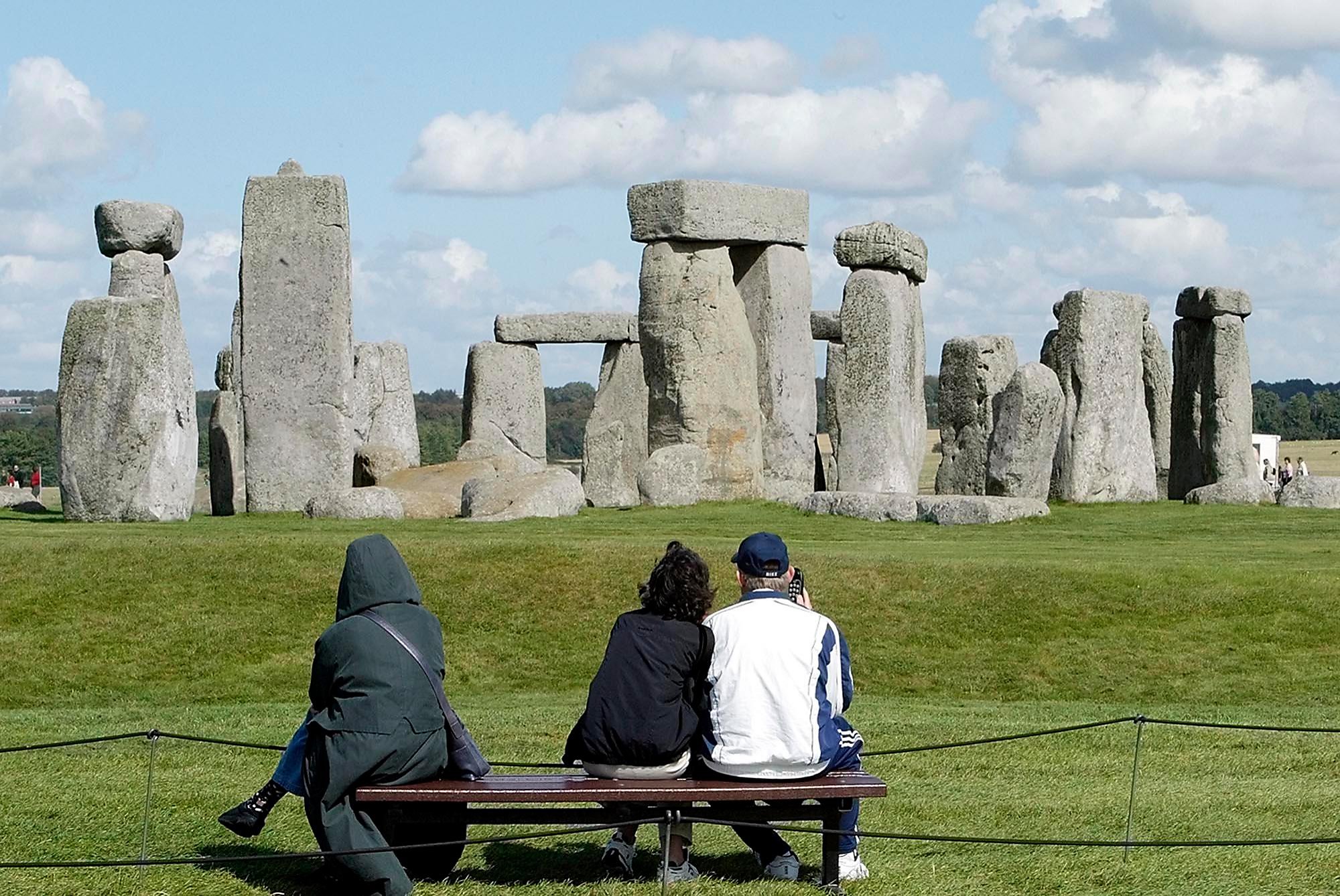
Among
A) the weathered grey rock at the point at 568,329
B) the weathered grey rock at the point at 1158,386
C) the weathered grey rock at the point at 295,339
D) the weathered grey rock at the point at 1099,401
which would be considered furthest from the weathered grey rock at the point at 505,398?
the weathered grey rock at the point at 1158,386

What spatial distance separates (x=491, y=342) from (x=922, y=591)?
1695cm

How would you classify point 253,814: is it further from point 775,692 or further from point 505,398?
point 505,398

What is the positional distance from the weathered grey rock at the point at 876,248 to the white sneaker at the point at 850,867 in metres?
16.7

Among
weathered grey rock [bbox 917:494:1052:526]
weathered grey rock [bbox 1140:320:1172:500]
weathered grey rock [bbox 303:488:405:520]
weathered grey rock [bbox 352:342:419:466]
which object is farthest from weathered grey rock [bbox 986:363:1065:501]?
weathered grey rock [bbox 352:342:419:466]

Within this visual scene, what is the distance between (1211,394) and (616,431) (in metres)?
8.70

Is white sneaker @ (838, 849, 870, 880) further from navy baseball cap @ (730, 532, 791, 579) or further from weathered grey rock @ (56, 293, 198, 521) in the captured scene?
weathered grey rock @ (56, 293, 198, 521)

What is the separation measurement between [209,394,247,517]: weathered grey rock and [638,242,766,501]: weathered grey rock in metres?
5.09

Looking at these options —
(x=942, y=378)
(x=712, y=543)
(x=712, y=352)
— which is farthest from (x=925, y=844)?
(x=942, y=378)

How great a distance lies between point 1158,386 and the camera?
27812 mm

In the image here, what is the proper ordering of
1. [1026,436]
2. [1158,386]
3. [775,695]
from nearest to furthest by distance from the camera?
[775,695] → [1026,436] → [1158,386]

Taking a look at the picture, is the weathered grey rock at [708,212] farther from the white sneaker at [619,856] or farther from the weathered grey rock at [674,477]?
the white sneaker at [619,856]

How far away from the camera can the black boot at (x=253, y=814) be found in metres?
7.21

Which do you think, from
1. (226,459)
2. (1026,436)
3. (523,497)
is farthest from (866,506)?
(226,459)

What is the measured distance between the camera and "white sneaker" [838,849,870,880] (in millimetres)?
7262
